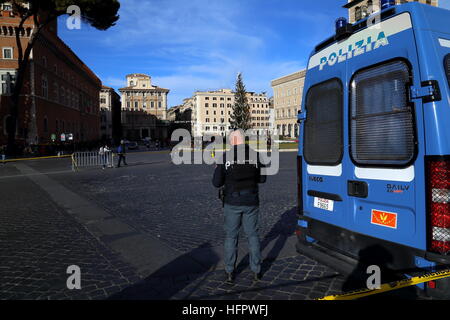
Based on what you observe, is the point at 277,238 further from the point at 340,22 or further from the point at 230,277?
the point at 340,22

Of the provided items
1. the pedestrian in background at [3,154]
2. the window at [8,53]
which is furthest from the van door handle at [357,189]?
the window at [8,53]

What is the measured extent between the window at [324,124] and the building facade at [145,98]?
9937 centimetres

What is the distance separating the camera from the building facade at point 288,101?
86012 millimetres

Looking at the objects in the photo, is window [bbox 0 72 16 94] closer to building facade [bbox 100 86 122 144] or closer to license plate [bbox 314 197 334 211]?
license plate [bbox 314 197 334 211]

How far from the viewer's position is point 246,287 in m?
3.56

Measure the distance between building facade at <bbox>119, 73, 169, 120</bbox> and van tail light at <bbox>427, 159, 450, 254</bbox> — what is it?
100978 millimetres

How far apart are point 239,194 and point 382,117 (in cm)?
157

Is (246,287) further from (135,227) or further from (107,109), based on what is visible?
(107,109)

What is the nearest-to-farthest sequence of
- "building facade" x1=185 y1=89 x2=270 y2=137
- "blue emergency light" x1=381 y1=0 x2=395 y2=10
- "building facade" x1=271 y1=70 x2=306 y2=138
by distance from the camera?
"blue emergency light" x1=381 y1=0 x2=395 y2=10
"building facade" x1=271 y1=70 x2=306 y2=138
"building facade" x1=185 y1=89 x2=270 y2=137

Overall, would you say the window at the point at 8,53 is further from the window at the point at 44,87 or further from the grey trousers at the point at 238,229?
the grey trousers at the point at 238,229

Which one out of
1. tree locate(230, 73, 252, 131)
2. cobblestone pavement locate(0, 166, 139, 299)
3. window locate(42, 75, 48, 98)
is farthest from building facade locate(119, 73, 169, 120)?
cobblestone pavement locate(0, 166, 139, 299)

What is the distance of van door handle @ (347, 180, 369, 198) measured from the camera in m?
3.13
